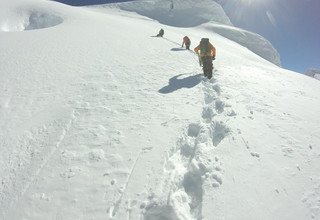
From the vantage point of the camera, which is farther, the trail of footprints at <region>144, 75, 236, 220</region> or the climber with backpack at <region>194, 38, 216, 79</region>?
the climber with backpack at <region>194, 38, 216, 79</region>

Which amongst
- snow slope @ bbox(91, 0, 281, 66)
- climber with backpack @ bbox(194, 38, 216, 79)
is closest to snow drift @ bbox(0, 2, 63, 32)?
climber with backpack @ bbox(194, 38, 216, 79)

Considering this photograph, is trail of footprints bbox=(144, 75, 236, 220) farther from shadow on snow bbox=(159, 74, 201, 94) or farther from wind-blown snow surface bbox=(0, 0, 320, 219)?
shadow on snow bbox=(159, 74, 201, 94)

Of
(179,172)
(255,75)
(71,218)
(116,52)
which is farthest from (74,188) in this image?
(116,52)

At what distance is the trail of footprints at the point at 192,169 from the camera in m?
4.55

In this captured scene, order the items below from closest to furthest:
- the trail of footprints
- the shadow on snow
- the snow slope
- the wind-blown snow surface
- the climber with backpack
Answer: the trail of footprints
the wind-blown snow surface
the shadow on snow
the climber with backpack
the snow slope

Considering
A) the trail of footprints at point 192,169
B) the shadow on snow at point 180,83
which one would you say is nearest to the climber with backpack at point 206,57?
the shadow on snow at point 180,83

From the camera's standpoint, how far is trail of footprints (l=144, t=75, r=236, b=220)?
4547 mm

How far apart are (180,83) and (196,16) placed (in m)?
58.8

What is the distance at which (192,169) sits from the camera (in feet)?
18.0

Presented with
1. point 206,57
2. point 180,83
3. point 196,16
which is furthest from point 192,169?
point 196,16

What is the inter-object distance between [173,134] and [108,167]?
5.94 feet

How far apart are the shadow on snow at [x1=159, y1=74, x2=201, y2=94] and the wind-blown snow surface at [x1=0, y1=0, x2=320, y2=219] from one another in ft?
0.23

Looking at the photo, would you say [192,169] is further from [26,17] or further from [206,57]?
[26,17]

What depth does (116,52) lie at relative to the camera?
15.2 metres
